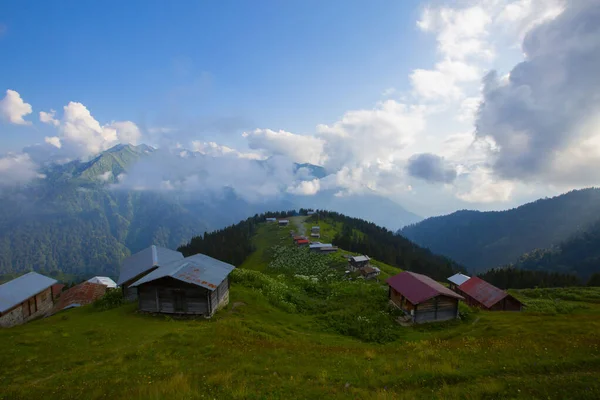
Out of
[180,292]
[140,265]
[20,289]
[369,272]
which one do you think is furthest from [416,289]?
Answer: [20,289]

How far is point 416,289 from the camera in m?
37.3

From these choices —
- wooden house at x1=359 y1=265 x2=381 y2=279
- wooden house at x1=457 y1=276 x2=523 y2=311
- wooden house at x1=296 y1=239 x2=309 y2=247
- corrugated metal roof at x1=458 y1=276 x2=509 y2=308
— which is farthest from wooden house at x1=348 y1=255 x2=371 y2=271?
wooden house at x1=296 y1=239 x2=309 y2=247

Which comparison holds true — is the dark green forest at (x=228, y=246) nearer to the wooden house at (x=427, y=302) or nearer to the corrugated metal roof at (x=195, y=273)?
the corrugated metal roof at (x=195, y=273)

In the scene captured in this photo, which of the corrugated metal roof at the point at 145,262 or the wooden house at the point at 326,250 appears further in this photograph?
the wooden house at the point at 326,250

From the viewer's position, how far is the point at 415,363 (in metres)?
15.2

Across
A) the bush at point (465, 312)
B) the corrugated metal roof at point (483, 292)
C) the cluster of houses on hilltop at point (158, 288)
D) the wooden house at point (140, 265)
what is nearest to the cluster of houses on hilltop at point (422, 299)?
the bush at point (465, 312)

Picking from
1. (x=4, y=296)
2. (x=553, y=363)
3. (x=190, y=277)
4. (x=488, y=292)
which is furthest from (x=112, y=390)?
(x=488, y=292)

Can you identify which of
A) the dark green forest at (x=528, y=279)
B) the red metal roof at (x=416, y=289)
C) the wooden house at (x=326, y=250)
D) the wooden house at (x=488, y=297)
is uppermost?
the red metal roof at (x=416, y=289)

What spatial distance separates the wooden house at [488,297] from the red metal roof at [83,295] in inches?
2741

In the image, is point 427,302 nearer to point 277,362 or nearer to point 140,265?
point 277,362

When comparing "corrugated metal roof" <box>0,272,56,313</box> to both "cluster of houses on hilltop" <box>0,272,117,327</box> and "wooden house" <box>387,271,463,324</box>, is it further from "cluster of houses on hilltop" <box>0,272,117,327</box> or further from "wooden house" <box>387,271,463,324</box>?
"wooden house" <box>387,271,463,324</box>

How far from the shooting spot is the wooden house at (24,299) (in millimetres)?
36562

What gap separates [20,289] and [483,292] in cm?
7264

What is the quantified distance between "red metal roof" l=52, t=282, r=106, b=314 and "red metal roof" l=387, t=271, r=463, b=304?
177ft
